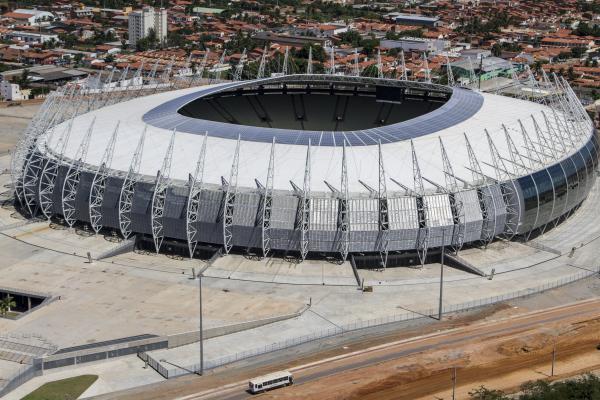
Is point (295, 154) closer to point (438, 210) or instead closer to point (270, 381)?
point (438, 210)

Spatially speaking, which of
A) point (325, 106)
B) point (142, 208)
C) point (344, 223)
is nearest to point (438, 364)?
point (344, 223)

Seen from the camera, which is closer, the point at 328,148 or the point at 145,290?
the point at 145,290

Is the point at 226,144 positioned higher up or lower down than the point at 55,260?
higher up

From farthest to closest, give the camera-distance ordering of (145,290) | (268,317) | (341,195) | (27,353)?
(341,195) → (145,290) → (268,317) → (27,353)

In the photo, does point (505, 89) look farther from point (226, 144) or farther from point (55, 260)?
point (55, 260)

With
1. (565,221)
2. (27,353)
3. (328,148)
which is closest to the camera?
(27,353)

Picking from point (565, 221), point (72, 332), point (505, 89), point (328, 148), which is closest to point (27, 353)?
point (72, 332)

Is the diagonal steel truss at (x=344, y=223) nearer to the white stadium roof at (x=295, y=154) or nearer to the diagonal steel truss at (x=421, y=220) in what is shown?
the white stadium roof at (x=295, y=154)
